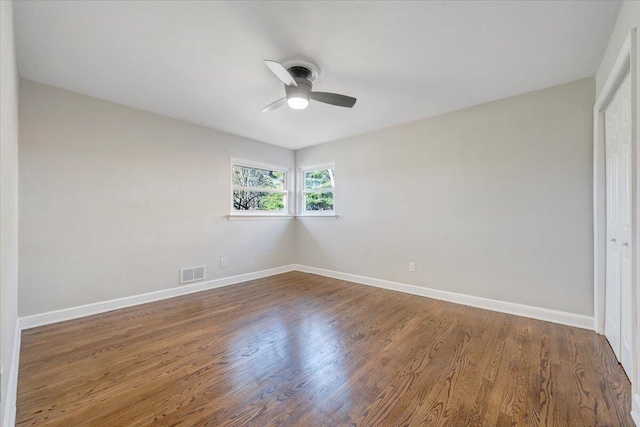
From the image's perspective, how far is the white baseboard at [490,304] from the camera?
2520 millimetres

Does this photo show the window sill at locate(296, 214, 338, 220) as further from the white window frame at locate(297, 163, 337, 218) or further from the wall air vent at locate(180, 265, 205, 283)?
the wall air vent at locate(180, 265, 205, 283)

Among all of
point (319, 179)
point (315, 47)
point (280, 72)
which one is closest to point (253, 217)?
point (319, 179)

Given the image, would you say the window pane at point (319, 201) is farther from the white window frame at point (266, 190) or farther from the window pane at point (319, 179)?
the white window frame at point (266, 190)

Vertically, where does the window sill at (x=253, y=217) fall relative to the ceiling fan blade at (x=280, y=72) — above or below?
below

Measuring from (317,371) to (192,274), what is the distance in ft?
8.48

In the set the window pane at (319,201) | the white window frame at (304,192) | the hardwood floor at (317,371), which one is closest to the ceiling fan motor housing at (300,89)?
the hardwood floor at (317,371)

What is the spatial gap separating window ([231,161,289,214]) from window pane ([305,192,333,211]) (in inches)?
17.6

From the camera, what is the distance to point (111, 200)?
9.82ft

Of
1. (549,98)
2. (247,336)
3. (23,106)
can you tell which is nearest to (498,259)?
(549,98)

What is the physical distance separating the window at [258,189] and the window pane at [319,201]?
448 millimetres

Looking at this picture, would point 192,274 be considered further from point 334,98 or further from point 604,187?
point 604,187

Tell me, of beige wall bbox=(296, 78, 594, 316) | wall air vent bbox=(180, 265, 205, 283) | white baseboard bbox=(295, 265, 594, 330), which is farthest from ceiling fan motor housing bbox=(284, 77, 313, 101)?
white baseboard bbox=(295, 265, 594, 330)

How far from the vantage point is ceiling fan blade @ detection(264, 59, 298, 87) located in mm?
1929

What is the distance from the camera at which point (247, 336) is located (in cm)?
232
